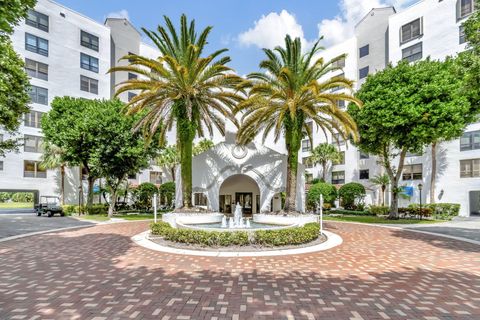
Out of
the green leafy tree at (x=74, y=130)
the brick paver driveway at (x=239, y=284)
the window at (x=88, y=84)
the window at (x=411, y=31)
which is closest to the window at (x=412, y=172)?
the window at (x=411, y=31)

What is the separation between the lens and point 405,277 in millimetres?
8844

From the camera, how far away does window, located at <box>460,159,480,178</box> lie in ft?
103

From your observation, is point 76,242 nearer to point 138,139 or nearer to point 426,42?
point 138,139

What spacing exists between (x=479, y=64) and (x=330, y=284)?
1071 centimetres

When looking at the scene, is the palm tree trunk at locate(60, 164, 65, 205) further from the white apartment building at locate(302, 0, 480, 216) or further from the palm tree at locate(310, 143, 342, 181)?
the palm tree at locate(310, 143, 342, 181)

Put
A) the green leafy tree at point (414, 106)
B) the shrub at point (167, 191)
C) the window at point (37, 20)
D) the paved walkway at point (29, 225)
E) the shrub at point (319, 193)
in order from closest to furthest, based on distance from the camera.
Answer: the paved walkway at point (29, 225)
the green leafy tree at point (414, 106)
the window at point (37, 20)
the shrub at point (319, 193)
the shrub at point (167, 191)

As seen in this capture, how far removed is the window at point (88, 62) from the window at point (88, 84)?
154cm

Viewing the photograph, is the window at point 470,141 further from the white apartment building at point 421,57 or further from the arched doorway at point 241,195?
the arched doorway at point 241,195

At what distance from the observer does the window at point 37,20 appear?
117 ft

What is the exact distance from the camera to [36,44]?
3622cm

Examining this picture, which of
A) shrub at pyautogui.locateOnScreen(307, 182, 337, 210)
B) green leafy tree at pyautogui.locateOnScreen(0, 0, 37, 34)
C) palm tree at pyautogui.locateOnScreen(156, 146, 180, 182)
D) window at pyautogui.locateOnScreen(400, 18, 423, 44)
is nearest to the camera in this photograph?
green leafy tree at pyautogui.locateOnScreen(0, 0, 37, 34)

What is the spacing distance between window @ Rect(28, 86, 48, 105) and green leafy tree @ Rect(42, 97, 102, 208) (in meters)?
6.59

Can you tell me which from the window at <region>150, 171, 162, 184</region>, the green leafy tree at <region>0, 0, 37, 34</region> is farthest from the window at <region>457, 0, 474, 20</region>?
the window at <region>150, 171, 162, 184</region>

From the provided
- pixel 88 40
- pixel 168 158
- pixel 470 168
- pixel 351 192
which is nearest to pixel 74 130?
pixel 168 158
